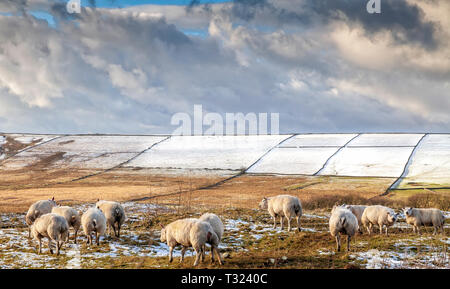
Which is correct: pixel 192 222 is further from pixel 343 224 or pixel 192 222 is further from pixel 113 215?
pixel 113 215

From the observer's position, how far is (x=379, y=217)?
2183cm

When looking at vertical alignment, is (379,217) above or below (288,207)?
below

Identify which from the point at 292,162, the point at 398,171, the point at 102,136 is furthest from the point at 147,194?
the point at 102,136

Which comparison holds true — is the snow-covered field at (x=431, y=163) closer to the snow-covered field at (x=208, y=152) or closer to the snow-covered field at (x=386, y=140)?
the snow-covered field at (x=386, y=140)

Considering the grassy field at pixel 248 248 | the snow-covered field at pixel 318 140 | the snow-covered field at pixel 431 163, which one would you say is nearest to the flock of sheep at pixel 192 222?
the grassy field at pixel 248 248

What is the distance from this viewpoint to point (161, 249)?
1816cm

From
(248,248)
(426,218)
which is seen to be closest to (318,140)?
(426,218)

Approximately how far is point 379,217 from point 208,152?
70.6 meters

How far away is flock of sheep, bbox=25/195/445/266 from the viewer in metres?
14.5

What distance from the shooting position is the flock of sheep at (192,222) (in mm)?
14547

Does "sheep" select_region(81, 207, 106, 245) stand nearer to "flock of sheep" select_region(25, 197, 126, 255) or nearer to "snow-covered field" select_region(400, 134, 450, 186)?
"flock of sheep" select_region(25, 197, 126, 255)

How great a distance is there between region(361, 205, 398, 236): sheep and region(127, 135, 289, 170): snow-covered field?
56228 millimetres
